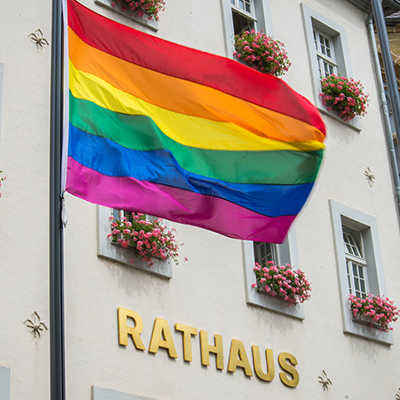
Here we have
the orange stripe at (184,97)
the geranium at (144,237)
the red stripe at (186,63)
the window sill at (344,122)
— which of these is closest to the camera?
the orange stripe at (184,97)

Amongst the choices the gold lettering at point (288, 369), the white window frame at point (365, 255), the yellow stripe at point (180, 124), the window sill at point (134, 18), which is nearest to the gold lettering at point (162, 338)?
the gold lettering at point (288, 369)

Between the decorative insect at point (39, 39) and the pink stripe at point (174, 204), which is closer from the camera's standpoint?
the pink stripe at point (174, 204)

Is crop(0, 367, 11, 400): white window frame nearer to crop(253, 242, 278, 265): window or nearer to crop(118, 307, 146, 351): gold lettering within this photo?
crop(118, 307, 146, 351): gold lettering

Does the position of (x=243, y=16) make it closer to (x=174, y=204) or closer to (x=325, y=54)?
(x=325, y=54)

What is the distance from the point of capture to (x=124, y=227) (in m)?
11.5

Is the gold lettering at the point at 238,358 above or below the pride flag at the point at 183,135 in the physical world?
below

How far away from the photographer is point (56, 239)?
28.1 feet

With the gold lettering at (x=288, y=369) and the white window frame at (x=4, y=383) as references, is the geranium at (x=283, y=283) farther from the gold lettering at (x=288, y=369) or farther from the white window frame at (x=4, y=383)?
the white window frame at (x=4, y=383)

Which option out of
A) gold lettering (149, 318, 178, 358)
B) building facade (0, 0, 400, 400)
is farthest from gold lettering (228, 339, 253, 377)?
gold lettering (149, 318, 178, 358)

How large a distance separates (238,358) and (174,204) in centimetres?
315

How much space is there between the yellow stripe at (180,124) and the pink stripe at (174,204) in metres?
0.67

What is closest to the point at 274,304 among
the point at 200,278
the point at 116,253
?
the point at 200,278

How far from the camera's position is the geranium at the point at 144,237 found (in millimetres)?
11422

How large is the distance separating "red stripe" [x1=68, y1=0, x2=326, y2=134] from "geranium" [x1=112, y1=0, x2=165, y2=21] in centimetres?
311
